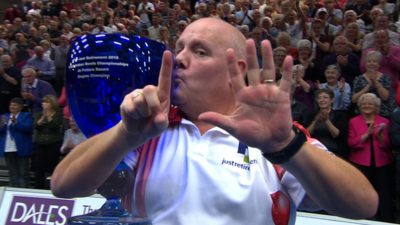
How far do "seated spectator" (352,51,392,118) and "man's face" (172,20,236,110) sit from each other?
3.44m

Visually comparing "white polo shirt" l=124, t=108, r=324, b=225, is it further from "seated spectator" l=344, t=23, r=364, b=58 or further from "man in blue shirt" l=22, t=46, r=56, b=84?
"man in blue shirt" l=22, t=46, r=56, b=84

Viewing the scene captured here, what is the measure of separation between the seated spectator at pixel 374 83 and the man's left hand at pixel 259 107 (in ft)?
12.3

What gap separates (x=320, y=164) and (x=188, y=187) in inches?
16.3

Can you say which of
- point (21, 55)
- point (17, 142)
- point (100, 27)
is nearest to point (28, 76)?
point (17, 142)

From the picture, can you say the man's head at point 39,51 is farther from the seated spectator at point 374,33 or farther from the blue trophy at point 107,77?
the blue trophy at point 107,77

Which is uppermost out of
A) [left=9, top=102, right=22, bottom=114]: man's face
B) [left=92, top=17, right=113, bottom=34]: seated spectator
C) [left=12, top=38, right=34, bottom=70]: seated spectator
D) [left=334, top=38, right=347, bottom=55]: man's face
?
[left=334, top=38, right=347, bottom=55]: man's face

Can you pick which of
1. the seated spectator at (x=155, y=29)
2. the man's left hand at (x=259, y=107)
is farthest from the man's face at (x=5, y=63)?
the man's left hand at (x=259, y=107)

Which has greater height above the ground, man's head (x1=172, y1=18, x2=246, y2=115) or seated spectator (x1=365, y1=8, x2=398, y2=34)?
man's head (x1=172, y1=18, x2=246, y2=115)

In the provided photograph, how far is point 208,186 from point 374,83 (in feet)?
12.2

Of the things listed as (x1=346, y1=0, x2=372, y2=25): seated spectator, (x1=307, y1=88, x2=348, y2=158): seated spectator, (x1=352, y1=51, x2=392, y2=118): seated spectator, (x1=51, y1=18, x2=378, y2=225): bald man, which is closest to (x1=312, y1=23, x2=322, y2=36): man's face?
(x1=346, y1=0, x2=372, y2=25): seated spectator

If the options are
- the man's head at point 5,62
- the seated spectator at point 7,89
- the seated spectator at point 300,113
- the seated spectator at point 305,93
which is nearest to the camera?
the seated spectator at point 300,113

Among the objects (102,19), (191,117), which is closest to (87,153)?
(191,117)

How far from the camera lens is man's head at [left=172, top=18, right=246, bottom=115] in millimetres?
1376

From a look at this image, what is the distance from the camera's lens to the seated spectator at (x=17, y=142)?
571cm
